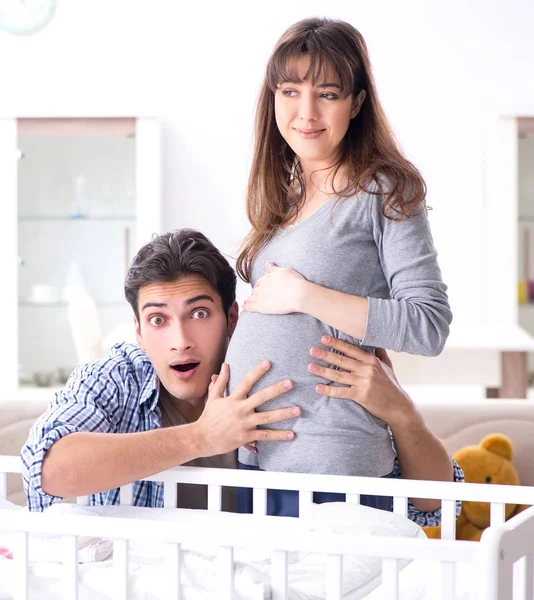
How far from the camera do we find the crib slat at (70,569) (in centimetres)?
88

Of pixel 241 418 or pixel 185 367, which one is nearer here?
pixel 241 418

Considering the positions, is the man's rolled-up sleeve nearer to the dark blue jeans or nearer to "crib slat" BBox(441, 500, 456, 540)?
the dark blue jeans

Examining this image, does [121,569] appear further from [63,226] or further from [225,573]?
[63,226]

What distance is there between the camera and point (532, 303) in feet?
11.5

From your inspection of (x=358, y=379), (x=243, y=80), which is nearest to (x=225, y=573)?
(x=358, y=379)

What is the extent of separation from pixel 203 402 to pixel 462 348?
1568mm

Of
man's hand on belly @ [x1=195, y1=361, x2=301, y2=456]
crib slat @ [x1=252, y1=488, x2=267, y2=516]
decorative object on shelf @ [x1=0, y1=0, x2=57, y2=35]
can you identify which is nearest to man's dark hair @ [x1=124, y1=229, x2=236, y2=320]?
man's hand on belly @ [x1=195, y1=361, x2=301, y2=456]

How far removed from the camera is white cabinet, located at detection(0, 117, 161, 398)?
3461 mm

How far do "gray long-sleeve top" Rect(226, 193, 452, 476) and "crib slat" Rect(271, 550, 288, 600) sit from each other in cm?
32

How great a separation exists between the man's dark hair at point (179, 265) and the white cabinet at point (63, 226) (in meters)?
2.14

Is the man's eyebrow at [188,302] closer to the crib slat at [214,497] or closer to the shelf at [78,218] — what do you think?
the crib slat at [214,497]

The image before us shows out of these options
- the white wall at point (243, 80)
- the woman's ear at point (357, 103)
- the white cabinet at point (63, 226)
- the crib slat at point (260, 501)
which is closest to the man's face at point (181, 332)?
the crib slat at point (260, 501)

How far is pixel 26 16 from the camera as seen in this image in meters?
3.82

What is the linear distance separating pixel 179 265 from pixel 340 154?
0.98 feet
